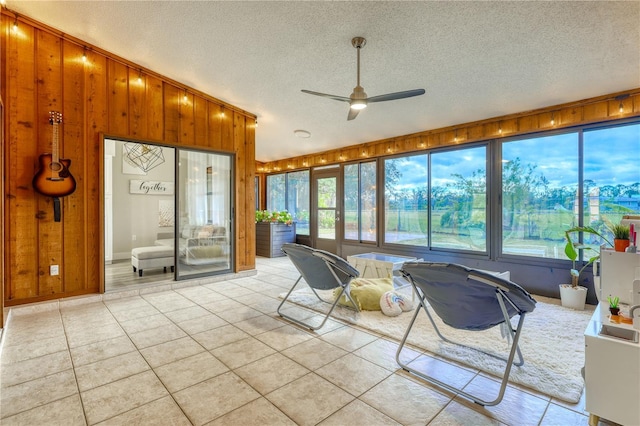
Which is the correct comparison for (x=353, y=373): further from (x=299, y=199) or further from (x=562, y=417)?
(x=299, y=199)

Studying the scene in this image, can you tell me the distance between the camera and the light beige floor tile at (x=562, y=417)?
5.56ft

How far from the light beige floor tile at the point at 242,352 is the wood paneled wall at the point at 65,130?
101 inches

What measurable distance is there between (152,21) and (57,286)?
331 centimetres

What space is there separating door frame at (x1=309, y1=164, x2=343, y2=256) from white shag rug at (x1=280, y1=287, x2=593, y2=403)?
12.0ft

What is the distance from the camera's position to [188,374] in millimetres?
2189

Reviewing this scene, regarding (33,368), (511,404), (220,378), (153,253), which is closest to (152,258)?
(153,253)

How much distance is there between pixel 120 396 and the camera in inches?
76.2

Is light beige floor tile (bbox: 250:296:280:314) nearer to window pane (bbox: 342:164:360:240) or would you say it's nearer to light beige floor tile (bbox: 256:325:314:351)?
light beige floor tile (bbox: 256:325:314:351)

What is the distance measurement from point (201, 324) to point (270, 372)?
1.27 meters

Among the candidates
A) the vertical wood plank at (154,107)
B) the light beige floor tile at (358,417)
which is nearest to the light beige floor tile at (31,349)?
the light beige floor tile at (358,417)

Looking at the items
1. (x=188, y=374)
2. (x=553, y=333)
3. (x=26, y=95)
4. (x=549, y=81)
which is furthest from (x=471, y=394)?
(x=26, y=95)

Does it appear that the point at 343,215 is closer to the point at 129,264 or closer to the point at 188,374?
the point at 129,264

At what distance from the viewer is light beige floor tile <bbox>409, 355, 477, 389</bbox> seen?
211cm

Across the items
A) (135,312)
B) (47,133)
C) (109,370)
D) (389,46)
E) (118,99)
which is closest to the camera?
(109,370)
